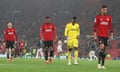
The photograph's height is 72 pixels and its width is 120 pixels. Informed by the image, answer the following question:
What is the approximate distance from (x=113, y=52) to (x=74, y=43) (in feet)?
61.1

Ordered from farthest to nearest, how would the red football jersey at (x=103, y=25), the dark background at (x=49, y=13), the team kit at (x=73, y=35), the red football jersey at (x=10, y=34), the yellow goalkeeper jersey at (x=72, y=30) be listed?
the dark background at (x=49, y=13) → the red football jersey at (x=10, y=34) → the yellow goalkeeper jersey at (x=72, y=30) → the red football jersey at (x=103, y=25) → the team kit at (x=73, y=35)

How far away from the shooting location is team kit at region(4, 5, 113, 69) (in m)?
16.2

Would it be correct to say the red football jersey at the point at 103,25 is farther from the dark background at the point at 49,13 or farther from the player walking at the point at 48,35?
the dark background at the point at 49,13

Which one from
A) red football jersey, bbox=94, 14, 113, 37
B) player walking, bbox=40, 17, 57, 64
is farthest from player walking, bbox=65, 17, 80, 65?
red football jersey, bbox=94, 14, 113, 37

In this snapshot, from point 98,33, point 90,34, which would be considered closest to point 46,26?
point 98,33

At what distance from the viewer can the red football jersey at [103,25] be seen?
16375 millimetres

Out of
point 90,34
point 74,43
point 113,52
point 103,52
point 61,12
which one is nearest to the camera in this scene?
point 103,52

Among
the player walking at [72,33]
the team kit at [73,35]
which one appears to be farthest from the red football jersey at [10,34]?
the player walking at [72,33]

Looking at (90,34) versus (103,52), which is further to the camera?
(90,34)

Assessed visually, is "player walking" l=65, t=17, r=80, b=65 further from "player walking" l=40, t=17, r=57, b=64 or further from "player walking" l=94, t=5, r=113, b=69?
"player walking" l=94, t=5, r=113, b=69

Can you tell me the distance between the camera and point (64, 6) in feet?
162

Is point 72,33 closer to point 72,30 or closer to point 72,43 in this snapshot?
point 72,30

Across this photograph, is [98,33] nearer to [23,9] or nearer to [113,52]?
[113,52]

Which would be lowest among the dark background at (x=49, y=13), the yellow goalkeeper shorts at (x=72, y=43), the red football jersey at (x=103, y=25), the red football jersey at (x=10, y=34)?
the yellow goalkeeper shorts at (x=72, y=43)
